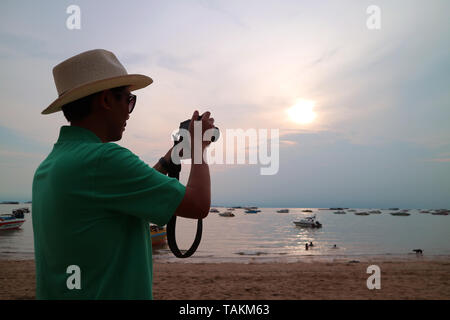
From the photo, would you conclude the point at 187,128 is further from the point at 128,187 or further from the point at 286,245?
the point at 286,245

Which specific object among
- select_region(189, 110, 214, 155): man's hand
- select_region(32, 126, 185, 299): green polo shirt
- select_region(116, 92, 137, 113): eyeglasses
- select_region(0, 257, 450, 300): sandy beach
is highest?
select_region(116, 92, 137, 113): eyeglasses

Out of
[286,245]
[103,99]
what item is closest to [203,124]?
[103,99]

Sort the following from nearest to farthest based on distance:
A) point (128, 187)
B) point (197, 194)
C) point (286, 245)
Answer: point (128, 187), point (197, 194), point (286, 245)

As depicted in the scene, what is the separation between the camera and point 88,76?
1.31 metres

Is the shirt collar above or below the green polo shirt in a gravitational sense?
above

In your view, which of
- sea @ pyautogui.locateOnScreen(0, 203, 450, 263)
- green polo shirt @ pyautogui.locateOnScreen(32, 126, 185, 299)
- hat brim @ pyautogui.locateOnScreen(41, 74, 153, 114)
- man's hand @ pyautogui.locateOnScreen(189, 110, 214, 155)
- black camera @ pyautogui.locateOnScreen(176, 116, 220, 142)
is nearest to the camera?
green polo shirt @ pyautogui.locateOnScreen(32, 126, 185, 299)

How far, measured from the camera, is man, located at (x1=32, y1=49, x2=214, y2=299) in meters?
1.07

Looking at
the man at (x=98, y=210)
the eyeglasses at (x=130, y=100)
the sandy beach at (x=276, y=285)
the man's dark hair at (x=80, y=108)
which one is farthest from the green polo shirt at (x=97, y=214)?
the sandy beach at (x=276, y=285)

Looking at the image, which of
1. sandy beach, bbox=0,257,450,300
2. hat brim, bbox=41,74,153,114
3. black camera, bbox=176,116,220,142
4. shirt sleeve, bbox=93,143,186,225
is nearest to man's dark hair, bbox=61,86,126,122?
hat brim, bbox=41,74,153,114

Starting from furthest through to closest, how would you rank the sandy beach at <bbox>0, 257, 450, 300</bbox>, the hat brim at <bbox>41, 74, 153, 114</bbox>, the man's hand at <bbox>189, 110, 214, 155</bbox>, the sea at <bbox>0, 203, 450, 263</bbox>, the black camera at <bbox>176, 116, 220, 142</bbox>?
1. the sea at <bbox>0, 203, 450, 263</bbox>
2. the sandy beach at <bbox>0, 257, 450, 300</bbox>
3. the black camera at <bbox>176, 116, 220, 142</bbox>
4. the man's hand at <bbox>189, 110, 214, 155</bbox>
5. the hat brim at <bbox>41, 74, 153, 114</bbox>

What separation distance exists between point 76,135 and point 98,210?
0.36m

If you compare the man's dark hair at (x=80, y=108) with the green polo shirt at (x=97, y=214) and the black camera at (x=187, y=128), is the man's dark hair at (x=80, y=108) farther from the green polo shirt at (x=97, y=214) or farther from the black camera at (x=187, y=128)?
the black camera at (x=187, y=128)

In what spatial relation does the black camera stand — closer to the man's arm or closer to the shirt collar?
the man's arm

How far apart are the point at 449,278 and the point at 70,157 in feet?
53.9
